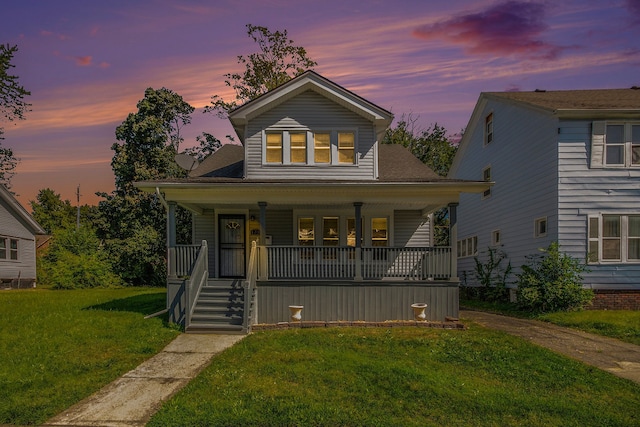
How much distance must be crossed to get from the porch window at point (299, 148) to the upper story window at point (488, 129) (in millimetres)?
10521

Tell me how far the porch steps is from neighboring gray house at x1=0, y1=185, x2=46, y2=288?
21.2 m

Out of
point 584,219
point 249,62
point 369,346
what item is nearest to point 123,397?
point 369,346

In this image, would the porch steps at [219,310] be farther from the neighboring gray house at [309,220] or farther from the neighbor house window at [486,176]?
the neighbor house window at [486,176]

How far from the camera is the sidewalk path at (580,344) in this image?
27.8 feet

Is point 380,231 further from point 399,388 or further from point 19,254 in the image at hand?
point 19,254

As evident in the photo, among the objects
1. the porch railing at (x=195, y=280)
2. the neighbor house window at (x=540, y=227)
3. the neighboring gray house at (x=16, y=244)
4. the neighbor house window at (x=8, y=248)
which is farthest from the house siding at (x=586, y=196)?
the neighbor house window at (x=8, y=248)

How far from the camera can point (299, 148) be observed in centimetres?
1457

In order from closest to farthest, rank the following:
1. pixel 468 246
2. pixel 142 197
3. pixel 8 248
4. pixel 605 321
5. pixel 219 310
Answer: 1. pixel 219 310
2. pixel 605 321
3. pixel 468 246
4. pixel 8 248
5. pixel 142 197

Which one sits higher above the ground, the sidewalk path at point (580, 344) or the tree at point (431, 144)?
the tree at point (431, 144)

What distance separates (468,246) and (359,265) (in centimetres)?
1234

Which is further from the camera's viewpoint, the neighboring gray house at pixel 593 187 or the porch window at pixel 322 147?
the porch window at pixel 322 147

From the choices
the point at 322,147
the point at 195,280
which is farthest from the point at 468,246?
the point at 195,280

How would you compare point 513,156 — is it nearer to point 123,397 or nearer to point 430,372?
point 430,372

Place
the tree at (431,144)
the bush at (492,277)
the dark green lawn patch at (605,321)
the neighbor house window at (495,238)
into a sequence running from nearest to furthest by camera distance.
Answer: the dark green lawn patch at (605,321) → the bush at (492,277) → the neighbor house window at (495,238) → the tree at (431,144)
